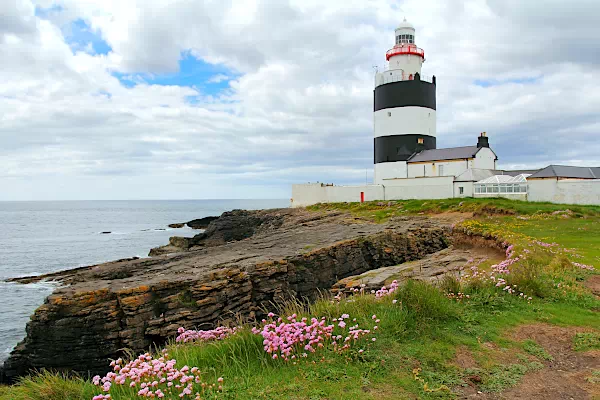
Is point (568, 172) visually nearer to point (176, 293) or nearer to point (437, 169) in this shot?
point (437, 169)

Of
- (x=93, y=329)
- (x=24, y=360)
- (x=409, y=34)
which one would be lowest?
(x=24, y=360)

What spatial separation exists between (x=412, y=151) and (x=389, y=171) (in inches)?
109

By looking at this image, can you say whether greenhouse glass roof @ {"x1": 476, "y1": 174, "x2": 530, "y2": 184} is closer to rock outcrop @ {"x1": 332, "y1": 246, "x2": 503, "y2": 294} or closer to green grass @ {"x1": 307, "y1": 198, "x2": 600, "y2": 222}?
green grass @ {"x1": 307, "y1": 198, "x2": 600, "y2": 222}

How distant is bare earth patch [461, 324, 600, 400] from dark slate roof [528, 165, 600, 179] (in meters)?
30.2

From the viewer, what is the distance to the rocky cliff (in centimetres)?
1176

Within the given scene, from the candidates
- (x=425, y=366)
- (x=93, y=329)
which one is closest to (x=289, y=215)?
(x=93, y=329)

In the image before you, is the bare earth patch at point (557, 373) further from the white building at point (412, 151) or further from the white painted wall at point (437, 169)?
the white painted wall at point (437, 169)

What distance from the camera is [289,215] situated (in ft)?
137

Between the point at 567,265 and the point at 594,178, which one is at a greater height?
the point at 594,178

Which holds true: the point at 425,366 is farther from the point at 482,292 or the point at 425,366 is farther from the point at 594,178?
the point at 594,178

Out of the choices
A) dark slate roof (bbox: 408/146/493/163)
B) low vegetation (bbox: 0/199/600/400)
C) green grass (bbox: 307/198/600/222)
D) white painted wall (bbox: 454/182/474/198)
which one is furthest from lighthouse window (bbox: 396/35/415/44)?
low vegetation (bbox: 0/199/600/400)

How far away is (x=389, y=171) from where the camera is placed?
138 feet

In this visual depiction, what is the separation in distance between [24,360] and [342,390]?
35.4ft

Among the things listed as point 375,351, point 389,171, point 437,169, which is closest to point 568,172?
point 437,169
